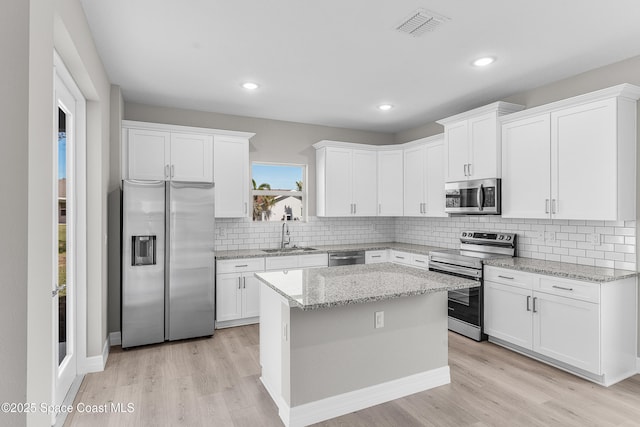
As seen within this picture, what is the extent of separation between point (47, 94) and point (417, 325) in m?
2.73

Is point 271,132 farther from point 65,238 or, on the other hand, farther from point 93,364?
point 93,364

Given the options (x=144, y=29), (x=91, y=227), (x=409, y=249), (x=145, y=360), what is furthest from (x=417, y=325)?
(x=144, y=29)

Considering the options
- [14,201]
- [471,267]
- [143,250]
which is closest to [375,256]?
[471,267]

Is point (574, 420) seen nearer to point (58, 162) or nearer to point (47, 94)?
point (47, 94)

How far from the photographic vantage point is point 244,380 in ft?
9.85

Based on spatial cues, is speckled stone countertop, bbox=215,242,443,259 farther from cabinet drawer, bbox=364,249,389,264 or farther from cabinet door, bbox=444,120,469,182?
cabinet door, bbox=444,120,469,182

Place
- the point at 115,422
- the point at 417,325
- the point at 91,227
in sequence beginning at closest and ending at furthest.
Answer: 1. the point at 115,422
2. the point at 417,325
3. the point at 91,227

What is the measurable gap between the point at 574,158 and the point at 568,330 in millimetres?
1530

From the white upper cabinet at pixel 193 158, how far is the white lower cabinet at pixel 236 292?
2.19 ft

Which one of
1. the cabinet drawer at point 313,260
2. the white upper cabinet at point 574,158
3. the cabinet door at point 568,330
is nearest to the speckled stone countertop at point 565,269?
the cabinet door at point 568,330

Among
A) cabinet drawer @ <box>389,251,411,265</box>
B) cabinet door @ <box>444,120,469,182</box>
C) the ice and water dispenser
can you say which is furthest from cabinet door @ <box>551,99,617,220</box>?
the ice and water dispenser

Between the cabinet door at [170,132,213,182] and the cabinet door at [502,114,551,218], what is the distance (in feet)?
11.2

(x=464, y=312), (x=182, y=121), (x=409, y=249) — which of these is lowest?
(x=464, y=312)

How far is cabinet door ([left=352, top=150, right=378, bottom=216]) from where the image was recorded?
5.39 meters
